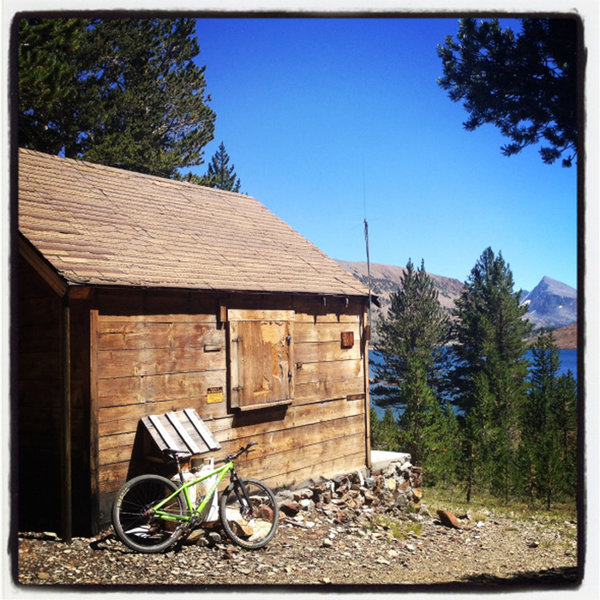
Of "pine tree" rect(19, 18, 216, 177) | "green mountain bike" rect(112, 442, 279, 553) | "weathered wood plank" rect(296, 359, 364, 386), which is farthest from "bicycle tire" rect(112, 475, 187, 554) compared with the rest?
"pine tree" rect(19, 18, 216, 177)

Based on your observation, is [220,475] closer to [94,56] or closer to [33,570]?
[33,570]

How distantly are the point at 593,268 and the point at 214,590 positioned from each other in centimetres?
405

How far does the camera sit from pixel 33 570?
529 centimetres

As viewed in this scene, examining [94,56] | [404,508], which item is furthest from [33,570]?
[94,56]

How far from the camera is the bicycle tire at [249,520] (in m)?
6.62

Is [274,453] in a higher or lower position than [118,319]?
lower

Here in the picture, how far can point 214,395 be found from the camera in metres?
7.81

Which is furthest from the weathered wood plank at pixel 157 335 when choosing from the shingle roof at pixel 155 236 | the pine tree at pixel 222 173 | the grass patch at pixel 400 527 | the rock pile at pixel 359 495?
the pine tree at pixel 222 173

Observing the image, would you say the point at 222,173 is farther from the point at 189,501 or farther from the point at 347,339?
the point at 189,501

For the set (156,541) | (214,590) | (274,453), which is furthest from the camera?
(274,453)

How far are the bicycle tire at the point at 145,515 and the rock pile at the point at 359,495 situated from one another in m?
2.35

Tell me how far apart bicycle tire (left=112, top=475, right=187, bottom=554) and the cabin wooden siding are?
9.3 inches

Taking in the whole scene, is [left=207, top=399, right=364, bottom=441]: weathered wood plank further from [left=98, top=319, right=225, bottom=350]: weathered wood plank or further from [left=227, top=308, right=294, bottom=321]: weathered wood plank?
[left=227, top=308, right=294, bottom=321]: weathered wood plank

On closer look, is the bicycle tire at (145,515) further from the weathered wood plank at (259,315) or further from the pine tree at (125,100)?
the pine tree at (125,100)
